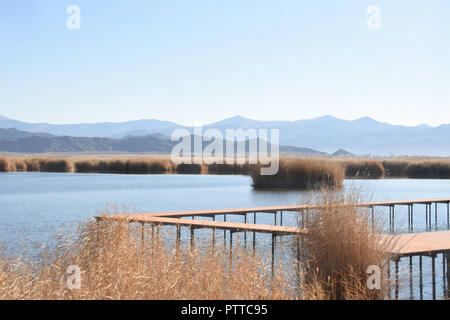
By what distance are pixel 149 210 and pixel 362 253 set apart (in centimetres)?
1168

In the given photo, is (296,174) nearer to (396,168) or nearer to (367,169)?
(367,169)

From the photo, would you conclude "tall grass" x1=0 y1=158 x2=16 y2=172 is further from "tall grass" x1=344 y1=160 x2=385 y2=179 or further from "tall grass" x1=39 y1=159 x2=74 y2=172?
"tall grass" x1=344 y1=160 x2=385 y2=179

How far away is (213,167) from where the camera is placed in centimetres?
3878

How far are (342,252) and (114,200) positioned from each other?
15.2m

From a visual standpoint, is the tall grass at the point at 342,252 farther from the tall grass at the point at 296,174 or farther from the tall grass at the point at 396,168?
the tall grass at the point at 396,168

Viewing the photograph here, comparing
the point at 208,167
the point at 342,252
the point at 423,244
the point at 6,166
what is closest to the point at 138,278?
the point at 342,252

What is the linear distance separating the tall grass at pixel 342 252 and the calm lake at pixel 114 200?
722 mm

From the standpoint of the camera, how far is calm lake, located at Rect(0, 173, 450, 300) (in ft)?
45.1

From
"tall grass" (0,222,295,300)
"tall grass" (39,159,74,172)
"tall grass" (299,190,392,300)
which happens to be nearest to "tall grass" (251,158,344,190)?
"tall grass" (0,222,295,300)

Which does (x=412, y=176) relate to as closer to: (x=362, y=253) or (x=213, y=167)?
(x=213, y=167)

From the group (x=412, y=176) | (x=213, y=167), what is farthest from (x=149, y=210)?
(x=412, y=176)

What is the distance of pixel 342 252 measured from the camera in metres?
6.75

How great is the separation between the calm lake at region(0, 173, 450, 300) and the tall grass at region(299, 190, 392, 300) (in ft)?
2.37

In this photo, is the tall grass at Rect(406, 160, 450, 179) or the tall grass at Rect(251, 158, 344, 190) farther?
the tall grass at Rect(406, 160, 450, 179)
